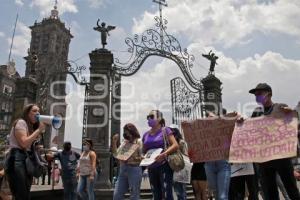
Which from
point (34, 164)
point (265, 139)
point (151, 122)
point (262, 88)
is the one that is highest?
point (262, 88)

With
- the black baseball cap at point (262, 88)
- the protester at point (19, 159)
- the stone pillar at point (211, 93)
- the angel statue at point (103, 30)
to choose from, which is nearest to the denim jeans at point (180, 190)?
the black baseball cap at point (262, 88)

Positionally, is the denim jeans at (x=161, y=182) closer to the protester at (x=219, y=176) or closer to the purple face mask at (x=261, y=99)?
the protester at (x=219, y=176)

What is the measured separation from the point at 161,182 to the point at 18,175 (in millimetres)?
2354

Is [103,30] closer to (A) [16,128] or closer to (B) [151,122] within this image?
(B) [151,122]

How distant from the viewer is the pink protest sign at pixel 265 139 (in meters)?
4.22

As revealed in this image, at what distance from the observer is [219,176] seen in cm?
514

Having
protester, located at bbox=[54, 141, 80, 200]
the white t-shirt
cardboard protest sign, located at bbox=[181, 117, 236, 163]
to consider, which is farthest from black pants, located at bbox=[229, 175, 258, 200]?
protester, located at bbox=[54, 141, 80, 200]

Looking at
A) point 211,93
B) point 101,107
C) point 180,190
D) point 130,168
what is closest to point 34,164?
point 130,168

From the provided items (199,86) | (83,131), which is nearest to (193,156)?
(83,131)

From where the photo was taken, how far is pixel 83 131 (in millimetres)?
11625

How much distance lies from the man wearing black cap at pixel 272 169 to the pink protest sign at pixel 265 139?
0.28ft

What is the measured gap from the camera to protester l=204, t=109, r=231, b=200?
4980 millimetres

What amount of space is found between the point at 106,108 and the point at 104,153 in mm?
1530

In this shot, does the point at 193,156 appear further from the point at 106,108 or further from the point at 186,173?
the point at 106,108
